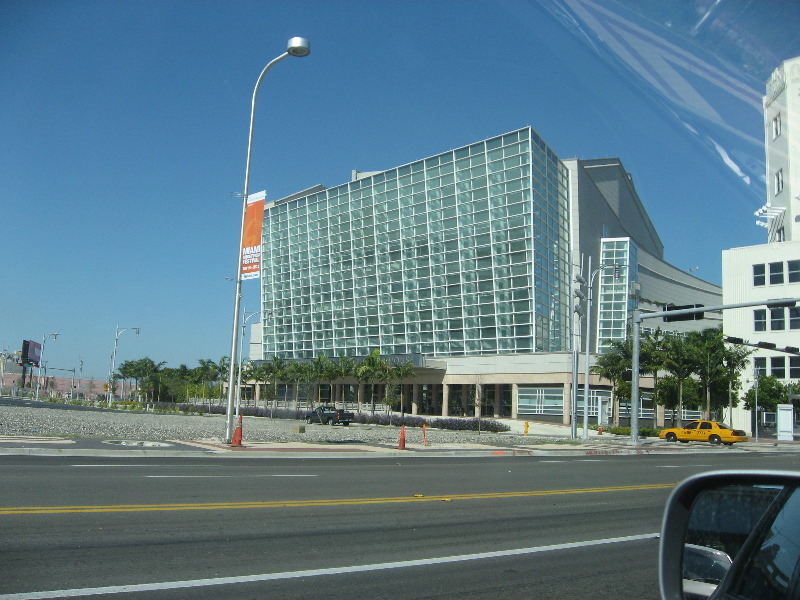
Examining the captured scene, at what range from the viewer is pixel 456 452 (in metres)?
26.4

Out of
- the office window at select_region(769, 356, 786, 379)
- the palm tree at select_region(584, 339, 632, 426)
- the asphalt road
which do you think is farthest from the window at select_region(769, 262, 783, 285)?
the asphalt road

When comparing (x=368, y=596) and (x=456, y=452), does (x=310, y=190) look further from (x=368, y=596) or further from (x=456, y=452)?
(x=368, y=596)

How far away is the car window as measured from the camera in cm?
228

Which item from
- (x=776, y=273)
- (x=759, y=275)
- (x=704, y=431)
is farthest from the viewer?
(x=759, y=275)

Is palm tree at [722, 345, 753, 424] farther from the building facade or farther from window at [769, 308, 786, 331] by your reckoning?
the building facade

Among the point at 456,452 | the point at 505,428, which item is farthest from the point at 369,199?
the point at 456,452

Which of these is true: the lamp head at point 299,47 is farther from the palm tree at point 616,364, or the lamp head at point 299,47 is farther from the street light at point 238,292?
the palm tree at point 616,364

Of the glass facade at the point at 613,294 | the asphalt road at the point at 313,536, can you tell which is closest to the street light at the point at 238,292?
the asphalt road at the point at 313,536

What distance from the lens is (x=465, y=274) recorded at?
76062 millimetres

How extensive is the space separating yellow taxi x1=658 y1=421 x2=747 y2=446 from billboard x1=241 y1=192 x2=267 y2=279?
3459cm

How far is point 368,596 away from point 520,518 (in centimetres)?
514

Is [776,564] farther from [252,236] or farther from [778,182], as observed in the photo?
[778,182]

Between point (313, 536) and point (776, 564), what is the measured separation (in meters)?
6.97

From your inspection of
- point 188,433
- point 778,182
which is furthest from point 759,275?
point 188,433
